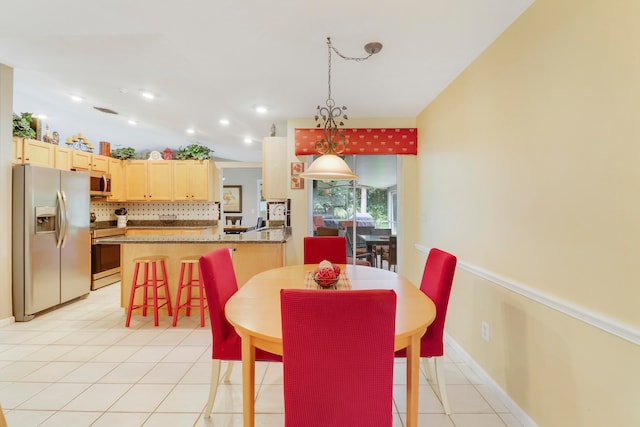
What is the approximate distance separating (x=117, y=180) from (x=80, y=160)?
0.88 metres

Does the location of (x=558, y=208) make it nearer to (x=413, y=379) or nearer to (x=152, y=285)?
(x=413, y=379)

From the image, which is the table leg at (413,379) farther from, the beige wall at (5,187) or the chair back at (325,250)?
the beige wall at (5,187)

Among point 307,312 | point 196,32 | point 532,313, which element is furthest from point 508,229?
point 196,32

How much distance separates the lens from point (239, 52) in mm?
2328

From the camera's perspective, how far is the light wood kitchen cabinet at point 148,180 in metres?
5.41

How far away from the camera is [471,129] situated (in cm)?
240

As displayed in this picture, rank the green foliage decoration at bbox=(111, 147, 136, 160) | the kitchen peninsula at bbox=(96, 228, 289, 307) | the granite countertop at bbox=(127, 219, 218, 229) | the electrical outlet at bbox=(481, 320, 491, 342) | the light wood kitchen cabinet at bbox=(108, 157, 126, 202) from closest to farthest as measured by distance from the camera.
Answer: the electrical outlet at bbox=(481, 320, 491, 342)
the kitchen peninsula at bbox=(96, 228, 289, 307)
the light wood kitchen cabinet at bbox=(108, 157, 126, 202)
the green foliage decoration at bbox=(111, 147, 136, 160)
the granite countertop at bbox=(127, 219, 218, 229)

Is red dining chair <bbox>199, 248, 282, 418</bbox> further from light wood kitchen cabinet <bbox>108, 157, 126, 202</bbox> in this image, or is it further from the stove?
light wood kitchen cabinet <bbox>108, 157, 126, 202</bbox>

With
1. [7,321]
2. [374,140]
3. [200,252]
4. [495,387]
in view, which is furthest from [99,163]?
[495,387]

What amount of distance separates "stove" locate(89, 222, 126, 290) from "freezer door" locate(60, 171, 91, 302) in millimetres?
349

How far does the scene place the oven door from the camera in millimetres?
4352

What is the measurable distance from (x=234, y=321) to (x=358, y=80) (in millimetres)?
2328

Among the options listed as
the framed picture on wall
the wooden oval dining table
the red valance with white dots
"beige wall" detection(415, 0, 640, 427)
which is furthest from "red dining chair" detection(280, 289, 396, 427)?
the framed picture on wall

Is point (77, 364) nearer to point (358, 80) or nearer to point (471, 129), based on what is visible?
point (358, 80)
